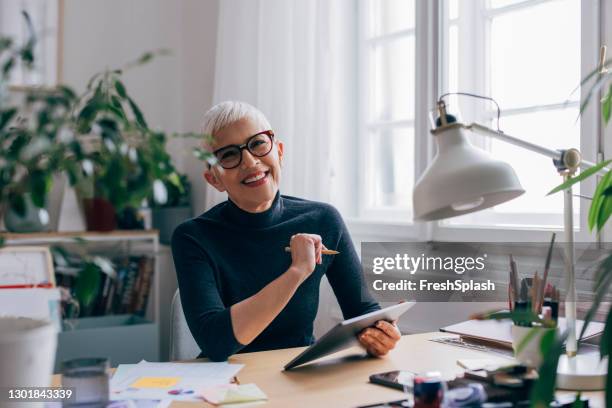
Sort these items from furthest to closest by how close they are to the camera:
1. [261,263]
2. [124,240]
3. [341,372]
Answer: [124,240] < [261,263] < [341,372]

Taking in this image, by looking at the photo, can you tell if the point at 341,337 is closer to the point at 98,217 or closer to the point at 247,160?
the point at 247,160

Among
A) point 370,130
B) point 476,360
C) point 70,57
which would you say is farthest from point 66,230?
point 476,360

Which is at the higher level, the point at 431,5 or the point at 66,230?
the point at 431,5

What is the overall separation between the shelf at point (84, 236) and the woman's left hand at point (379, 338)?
1644 mm

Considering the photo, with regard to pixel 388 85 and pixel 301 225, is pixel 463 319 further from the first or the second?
pixel 388 85

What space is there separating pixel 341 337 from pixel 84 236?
193cm

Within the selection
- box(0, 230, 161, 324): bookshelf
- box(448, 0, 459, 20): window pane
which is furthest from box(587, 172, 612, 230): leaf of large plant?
box(0, 230, 161, 324): bookshelf

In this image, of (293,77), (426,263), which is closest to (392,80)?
(293,77)

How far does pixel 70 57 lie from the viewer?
137 inches

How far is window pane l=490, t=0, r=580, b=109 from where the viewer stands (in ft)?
6.79

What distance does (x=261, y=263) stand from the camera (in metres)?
1.90

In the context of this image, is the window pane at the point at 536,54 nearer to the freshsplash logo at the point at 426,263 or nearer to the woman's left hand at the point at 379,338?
the freshsplash logo at the point at 426,263

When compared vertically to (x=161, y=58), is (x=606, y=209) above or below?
below

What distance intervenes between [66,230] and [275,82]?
1162mm
